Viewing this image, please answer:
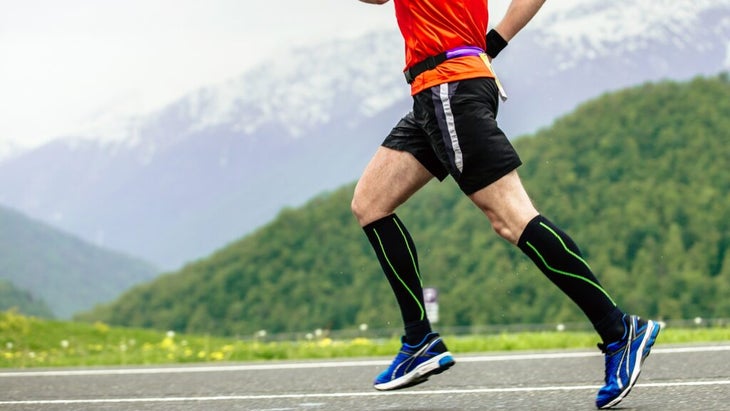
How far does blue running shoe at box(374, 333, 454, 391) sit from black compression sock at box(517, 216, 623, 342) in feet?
1.96

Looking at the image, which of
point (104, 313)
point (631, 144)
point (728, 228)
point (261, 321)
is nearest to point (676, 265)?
point (728, 228)

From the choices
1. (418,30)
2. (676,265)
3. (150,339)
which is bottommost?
(676,265)

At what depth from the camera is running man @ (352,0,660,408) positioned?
328 centimetres

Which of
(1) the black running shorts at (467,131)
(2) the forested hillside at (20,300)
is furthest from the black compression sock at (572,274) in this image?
(2) the forested hillside at (20,300)

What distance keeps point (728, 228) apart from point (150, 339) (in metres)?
96.6

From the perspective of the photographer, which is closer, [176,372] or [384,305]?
[176,372]

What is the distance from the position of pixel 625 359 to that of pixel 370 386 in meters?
1.49

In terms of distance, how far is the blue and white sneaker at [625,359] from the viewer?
3.25 metres


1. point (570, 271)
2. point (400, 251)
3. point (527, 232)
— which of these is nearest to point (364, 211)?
point (400, 251)

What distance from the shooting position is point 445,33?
3.42m

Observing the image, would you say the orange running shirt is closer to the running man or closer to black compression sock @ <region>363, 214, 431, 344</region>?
the running man

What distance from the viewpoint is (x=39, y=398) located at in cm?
449

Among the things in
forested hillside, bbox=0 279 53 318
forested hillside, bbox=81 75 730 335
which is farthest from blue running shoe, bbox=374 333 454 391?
forested hillside, bbox=0 279 53 318

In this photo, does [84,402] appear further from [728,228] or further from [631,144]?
[631,144]
